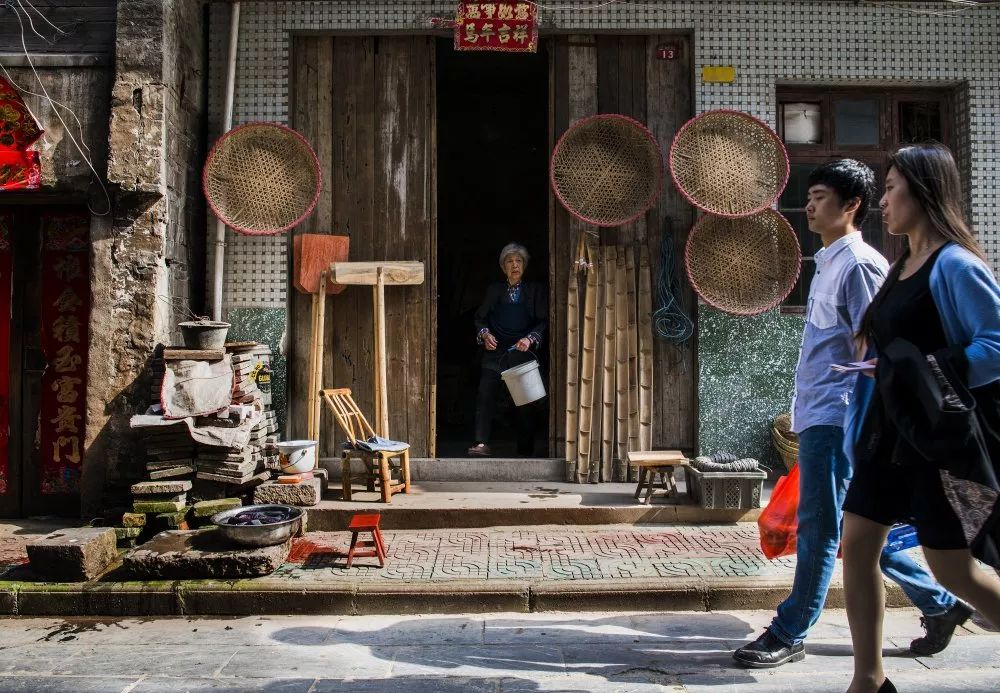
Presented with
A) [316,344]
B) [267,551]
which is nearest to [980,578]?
[267,551]

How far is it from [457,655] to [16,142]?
5.38m

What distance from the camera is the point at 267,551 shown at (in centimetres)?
512

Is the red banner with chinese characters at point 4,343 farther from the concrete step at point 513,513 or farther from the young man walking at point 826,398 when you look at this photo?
the young man walking at point 826,398

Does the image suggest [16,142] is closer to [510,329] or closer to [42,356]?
[42,356]

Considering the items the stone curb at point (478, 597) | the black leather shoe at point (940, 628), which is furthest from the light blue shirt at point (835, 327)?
the stone curb at point (478, 597)

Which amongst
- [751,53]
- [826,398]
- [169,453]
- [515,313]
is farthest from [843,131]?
[169,453]

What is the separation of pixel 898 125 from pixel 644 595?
5.21 meters

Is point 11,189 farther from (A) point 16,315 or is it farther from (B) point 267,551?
(B) point 267,551

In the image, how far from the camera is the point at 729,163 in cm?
691

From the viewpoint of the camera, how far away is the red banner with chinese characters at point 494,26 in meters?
7.05

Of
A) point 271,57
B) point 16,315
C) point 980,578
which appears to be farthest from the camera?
point 271,57

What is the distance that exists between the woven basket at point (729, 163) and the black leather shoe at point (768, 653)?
391 cm

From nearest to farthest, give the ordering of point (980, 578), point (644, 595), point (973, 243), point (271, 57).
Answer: point (980, 578) < point (973, 243) < point (644, 595) < point (271, 57)

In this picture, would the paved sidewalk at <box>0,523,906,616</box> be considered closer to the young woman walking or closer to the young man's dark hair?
the young woman walking
